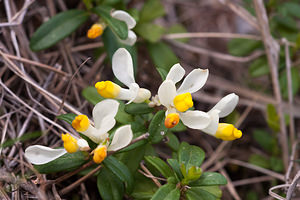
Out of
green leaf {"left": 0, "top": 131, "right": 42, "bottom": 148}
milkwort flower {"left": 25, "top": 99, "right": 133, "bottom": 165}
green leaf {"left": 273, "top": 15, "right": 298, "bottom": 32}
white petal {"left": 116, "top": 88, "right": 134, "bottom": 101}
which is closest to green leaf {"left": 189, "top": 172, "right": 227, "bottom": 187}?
milkwort flower {"left": 25, "top": 99, "right": 133, "bottom": 165}

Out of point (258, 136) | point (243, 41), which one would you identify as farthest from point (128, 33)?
point (258, 136)

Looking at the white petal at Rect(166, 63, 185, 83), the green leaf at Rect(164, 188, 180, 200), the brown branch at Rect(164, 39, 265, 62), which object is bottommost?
the green leaf at Rect(164, 188, 180, 200)

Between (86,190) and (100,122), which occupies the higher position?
(100,122)

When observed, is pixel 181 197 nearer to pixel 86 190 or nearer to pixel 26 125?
pixel 86 190

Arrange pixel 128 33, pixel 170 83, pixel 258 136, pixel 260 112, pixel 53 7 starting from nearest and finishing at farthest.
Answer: pixel 170 83 → pixel 128 33 → pixel 53 7 → pixel 258 136 → pixel 260 112

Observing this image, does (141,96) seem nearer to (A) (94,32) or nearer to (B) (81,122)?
(B) (81,122)

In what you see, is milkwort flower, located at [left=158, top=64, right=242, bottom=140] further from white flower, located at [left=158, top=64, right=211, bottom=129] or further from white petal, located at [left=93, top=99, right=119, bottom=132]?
white petal, located at [left=93, top=99, right=119, bottom=132]
